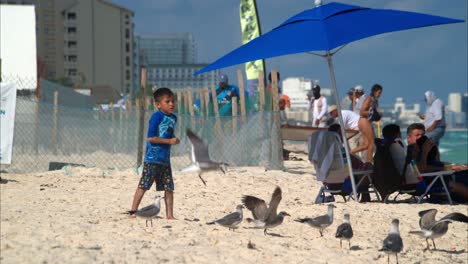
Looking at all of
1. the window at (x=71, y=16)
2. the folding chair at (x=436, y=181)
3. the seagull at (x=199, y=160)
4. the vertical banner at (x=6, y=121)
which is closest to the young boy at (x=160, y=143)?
the seagull at (x=199, y=160)

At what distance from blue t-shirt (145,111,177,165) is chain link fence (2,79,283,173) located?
5.64 meters

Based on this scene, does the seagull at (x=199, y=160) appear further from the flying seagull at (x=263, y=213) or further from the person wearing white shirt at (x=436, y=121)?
the person wearing white shirt at (x=436, y=121)

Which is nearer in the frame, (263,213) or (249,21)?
(263,213)

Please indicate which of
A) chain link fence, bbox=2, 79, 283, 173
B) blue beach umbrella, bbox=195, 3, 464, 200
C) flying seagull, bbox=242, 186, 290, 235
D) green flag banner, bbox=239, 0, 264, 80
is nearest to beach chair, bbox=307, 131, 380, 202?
blue beach umbrella, bbox=195, 3, 464, 200

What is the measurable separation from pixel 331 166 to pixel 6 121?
19.1 ft

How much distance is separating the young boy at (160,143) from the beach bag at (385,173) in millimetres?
2970

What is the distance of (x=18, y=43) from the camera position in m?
20.5

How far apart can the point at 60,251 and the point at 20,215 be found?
81.9 inches

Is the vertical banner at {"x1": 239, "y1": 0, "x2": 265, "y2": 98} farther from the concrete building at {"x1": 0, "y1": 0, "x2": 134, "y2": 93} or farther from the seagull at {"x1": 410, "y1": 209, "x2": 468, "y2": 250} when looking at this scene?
the concrete building at {"x1": 0, "y1": 0, "x2": 134, "y2": 93}

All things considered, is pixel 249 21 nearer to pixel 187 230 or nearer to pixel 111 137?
pixel 111 137

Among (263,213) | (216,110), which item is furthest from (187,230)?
(216,110)

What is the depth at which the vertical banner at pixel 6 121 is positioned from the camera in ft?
39.7

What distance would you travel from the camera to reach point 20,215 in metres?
7.71

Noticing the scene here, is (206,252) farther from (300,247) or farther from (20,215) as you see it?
(20,215)
